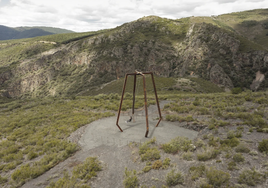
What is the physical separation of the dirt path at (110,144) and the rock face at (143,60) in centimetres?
6846

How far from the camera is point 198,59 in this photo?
80875mm

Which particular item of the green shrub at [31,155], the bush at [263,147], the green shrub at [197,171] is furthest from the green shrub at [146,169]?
the green shrub at [31,155]

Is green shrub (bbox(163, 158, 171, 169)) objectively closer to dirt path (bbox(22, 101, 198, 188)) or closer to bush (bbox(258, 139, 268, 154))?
dirt path (bbox(22, 101, 198, 188))

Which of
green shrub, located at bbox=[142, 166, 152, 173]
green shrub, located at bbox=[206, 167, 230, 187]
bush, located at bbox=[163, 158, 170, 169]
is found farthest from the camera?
bush, located at bbox=[163, 158, 170, 169]

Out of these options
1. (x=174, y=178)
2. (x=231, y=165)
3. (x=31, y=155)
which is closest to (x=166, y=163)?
(x=174, y=178)

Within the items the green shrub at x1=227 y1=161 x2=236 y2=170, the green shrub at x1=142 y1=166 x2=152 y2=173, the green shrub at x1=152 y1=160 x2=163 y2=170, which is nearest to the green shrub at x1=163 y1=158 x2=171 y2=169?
the green shrub at x1=152 y1=160 x2=163 y2=170

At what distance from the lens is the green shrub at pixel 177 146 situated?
30.6ft

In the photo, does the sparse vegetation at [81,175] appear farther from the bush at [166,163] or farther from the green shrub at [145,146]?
the bush at [166,163]

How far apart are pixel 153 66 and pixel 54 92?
64428 millimetres

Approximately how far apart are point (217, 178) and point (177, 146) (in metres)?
3.20

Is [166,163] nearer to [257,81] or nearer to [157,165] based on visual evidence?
[157,165]

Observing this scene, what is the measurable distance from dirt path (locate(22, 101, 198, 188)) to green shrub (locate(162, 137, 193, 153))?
1080 mm

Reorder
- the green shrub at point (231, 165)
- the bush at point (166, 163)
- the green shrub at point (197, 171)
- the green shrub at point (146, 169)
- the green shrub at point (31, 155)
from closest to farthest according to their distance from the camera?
the green shrub at point (197, 171)
the green shrub at point (231, 165)
the green shrub at point (146, 169)
the bush at point (166, 163)
the green shrub at point (31, 155)

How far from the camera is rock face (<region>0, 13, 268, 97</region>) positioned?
7332 cm
